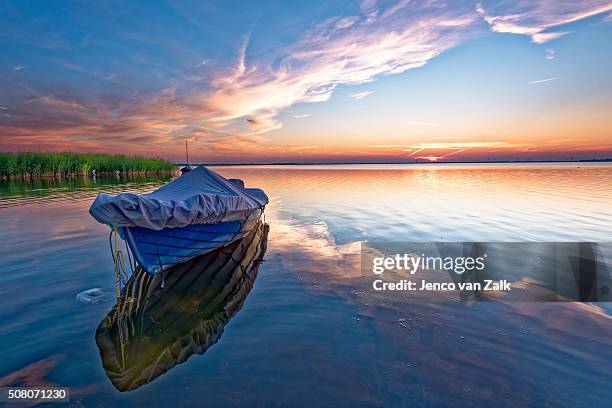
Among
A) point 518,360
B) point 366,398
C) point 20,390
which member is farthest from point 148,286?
point 518,360

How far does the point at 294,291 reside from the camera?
26.5 ft

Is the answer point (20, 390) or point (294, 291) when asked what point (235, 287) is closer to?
point (294, 291)

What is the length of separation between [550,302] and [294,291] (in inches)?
239

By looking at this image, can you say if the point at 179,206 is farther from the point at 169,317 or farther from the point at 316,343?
the point at 316,343

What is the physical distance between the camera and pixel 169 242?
319 inches

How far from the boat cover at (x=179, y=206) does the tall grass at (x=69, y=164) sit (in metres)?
44.6

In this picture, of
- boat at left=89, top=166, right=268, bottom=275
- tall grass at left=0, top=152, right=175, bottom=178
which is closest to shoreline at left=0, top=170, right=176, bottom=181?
tall grass at left=0, top=152, right=175, bottom=178

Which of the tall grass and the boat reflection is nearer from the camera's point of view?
the boat reflection

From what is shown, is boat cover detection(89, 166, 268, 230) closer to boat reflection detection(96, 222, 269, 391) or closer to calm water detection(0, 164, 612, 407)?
boat reflection detection(96, 222, 269, 391)

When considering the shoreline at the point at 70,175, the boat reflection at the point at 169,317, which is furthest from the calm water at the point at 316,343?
the shoreline at the point at 70,175

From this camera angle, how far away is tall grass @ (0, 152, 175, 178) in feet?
134

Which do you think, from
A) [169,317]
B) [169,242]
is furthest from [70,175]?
[169,317]

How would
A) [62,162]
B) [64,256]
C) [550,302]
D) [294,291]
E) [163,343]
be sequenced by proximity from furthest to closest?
[62,162] < [64,256] < [294,291] < [550,302] < [163,343]

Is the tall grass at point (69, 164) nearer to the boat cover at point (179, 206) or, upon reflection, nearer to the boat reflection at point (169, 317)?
the boat cover at point (179, 206)
